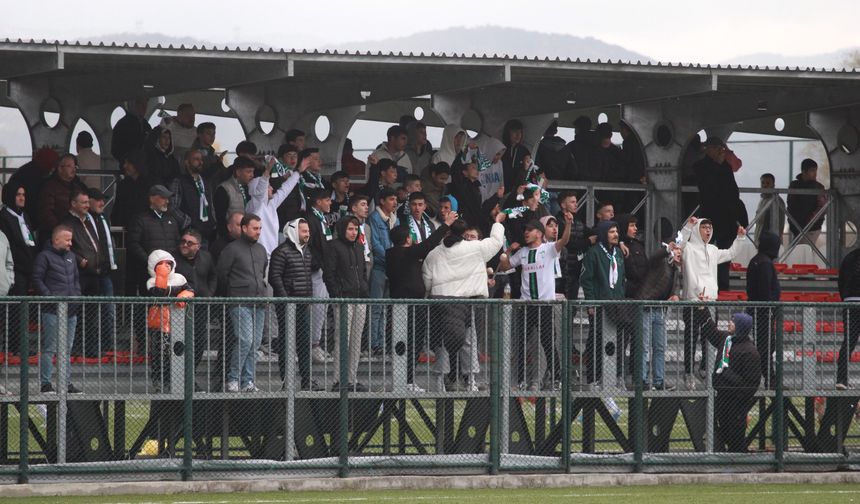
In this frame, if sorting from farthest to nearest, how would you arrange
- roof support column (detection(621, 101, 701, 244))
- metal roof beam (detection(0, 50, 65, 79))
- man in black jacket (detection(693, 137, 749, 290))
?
roof support column (detection(621, 101, 701, 244)), man in black jacket (detection(693, 137, 749, 290)), metal roof beam (detection(0, 50, 65, 79))

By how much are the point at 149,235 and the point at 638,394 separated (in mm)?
5379

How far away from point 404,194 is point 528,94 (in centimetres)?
398

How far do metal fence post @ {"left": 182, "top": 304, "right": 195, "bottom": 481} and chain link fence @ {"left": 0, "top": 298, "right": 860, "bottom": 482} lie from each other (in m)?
0.01

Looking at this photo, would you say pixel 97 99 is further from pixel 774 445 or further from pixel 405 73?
pixel 774 445

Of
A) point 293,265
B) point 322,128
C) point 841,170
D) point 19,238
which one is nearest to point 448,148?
point 322,128

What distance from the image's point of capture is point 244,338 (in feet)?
41.9

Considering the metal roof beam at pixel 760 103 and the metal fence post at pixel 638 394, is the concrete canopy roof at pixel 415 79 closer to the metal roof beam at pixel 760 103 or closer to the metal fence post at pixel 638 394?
the metal roof beam at pixel 760 103

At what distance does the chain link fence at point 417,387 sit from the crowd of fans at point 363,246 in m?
0.04

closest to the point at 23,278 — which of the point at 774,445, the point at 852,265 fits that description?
the point at 774,445

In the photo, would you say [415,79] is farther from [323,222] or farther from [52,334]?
[52,334]

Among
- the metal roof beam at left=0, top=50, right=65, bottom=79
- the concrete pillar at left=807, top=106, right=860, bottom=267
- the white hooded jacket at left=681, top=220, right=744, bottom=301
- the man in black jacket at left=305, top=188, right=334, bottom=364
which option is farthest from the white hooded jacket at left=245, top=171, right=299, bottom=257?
the concrete pillar at left=807, top=106, right=860, bottom=267

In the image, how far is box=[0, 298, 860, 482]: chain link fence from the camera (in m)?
12.5

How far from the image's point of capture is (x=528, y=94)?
21562 mm

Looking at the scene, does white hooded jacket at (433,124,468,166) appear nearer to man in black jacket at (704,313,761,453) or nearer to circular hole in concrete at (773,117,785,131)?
man in black jacket at (704,313,761,453)
